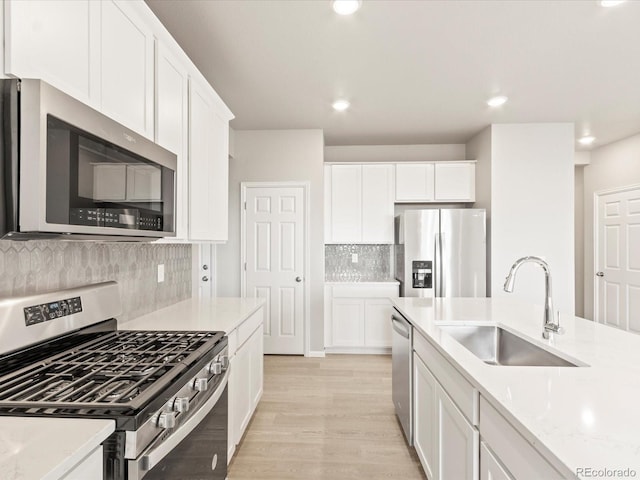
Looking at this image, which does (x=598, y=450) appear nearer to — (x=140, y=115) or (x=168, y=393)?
(x=168, y=393)

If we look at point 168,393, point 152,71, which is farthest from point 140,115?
point 168,393

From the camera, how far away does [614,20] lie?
227cm

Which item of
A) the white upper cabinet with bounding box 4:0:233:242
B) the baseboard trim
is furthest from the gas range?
the baseboard trim

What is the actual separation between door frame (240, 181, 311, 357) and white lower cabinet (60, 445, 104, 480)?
140 inches

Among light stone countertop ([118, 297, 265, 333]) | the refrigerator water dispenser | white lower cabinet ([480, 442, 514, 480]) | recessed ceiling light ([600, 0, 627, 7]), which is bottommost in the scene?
white lower cabinet ([480, 442, 514, 480])

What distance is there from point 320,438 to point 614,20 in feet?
10.9

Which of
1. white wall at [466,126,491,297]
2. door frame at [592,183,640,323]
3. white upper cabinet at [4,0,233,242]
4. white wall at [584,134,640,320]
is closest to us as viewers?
white upper cabinet at [4,0,233,242]

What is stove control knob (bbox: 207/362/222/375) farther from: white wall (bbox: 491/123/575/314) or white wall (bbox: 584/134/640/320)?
white wall (bbox: 584/134/640/320)

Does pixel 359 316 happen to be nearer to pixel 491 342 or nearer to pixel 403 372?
pixel 403 372

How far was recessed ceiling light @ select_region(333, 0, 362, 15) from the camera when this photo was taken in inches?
80.5

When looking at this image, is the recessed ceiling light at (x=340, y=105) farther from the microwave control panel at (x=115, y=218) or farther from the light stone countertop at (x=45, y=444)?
the light stone countertop at (x=45, y=444)

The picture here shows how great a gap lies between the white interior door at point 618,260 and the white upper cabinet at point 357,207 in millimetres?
3210

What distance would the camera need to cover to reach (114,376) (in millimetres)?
1173

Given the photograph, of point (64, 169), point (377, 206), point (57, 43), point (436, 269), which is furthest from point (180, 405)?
point (377, 206)
